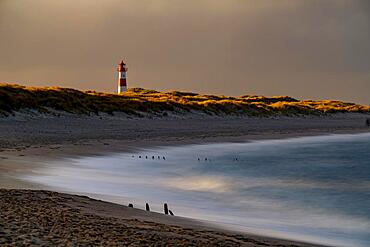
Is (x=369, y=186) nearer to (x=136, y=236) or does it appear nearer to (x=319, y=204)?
(x=319, y=204)

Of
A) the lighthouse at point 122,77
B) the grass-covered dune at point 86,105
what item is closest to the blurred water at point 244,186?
the grass-covered dune at point 86,105

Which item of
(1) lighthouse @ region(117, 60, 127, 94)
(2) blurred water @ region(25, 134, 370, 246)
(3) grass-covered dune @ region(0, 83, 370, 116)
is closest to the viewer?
(2) blurred water @ region(25, 134, 370, 246)

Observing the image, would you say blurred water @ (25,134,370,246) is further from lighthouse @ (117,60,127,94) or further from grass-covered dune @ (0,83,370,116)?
lighthouse @ (117,60,127,94)

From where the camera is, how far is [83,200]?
977 cm

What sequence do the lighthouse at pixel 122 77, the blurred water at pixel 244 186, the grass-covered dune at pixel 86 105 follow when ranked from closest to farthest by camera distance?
1. the blurred water at pixel 244 186
2. the grass-covered dune at pixel 86 105
3. the lighthouse at pixel 122 77

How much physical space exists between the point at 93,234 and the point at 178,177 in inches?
438

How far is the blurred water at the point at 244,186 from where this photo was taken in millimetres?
11719

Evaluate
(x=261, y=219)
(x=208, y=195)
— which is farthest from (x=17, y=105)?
(x=261, y=219)

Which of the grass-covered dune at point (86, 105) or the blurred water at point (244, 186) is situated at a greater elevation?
the grass-covered dune at point (86, 105)

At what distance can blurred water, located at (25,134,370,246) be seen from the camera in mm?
11719

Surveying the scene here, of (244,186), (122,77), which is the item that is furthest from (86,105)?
(122,77)

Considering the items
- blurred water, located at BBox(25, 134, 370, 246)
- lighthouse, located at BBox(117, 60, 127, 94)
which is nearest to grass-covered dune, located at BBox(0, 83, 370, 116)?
blurred water, located at BBox(25, 134, 370, 246)

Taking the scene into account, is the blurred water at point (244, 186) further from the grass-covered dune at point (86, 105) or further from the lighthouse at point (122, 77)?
the lighthouse at point (122, 77)

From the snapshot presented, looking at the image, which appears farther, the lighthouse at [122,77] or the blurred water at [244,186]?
the lighthouse at [122,77]
